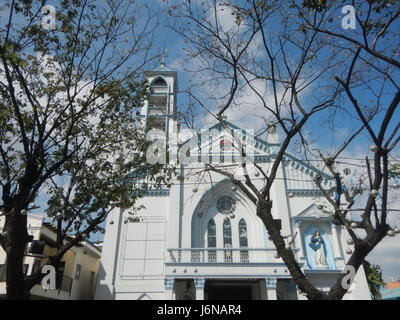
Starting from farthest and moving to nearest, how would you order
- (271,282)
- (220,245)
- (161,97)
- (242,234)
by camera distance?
1. (161,97)
2. (242,234)
3. (220,245)
4. (271,282)

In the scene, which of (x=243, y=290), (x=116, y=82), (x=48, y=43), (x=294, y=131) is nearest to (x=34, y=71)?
(x=48, y=43)

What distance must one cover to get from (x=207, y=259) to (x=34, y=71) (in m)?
11.5

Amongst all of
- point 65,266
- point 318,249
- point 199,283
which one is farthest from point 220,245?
point 65,266

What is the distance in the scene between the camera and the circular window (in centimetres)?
1800

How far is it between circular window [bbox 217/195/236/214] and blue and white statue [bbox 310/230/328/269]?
184 inches

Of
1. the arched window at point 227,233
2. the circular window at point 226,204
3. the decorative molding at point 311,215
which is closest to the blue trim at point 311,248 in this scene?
the decorative molding at point 311,215

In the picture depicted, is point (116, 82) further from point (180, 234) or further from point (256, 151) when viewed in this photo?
point (256, 151)

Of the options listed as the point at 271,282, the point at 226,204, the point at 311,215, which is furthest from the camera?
the point at 226,204

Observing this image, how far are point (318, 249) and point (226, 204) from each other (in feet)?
18.1

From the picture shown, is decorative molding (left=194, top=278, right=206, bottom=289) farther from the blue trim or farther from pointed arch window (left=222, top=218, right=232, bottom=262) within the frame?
the blue trim

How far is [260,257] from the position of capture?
15578 millimetres

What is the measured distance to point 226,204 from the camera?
1819 cm

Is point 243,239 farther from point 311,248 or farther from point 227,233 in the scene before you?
point 311,248

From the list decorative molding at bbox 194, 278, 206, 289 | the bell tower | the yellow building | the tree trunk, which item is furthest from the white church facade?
the tree trunk
